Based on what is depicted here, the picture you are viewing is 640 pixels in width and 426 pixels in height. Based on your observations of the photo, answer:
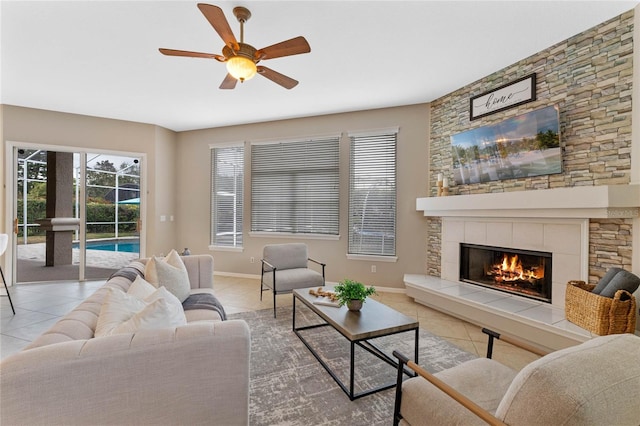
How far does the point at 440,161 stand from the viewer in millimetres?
4363

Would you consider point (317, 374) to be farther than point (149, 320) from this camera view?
Yes

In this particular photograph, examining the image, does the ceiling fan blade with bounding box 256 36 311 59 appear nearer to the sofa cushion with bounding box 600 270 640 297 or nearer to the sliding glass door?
the sofa cushion with bounding box 600 270 640 297

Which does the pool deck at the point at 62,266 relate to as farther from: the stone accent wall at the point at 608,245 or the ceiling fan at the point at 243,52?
the stone accent wall at the point at 608,245

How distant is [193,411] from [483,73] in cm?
429

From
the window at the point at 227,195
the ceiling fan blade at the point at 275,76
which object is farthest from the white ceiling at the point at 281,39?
the window at the point at 227,195

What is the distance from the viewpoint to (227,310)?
3.79 metres

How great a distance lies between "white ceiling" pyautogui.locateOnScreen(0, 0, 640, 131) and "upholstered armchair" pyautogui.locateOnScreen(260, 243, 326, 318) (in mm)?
2222

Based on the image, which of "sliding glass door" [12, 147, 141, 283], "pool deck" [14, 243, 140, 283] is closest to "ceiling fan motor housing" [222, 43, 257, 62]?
"sliding glass door" [12, 147, 141, 283]

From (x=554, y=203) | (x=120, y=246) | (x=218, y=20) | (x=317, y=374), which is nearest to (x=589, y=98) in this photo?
(x=554, y=203)

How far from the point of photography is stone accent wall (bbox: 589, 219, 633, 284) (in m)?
2.55

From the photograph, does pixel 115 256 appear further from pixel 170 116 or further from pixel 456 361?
pixel 456 361

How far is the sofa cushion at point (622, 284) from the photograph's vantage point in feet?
7.59

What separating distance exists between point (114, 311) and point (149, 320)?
0.97 feet

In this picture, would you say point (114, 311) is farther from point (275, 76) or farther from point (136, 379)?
point (275, 76)
